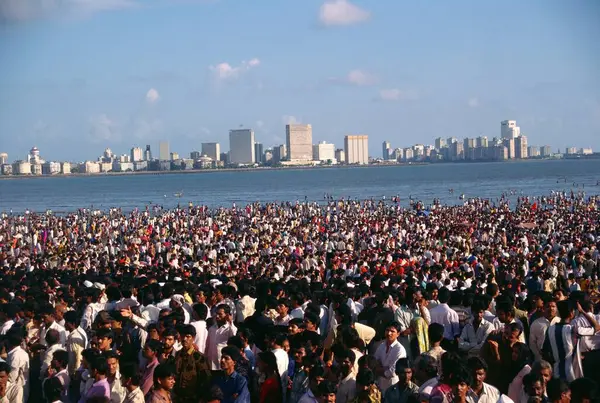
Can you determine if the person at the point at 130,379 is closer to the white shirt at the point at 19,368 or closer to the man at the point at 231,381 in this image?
the man at the point at 231,381

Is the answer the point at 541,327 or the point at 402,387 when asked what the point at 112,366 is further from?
the point at 541,327

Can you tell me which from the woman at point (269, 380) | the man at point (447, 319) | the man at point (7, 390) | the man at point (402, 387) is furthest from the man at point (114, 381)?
the man at point (447, 319)

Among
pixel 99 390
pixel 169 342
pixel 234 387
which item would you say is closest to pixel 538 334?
pixel 234 387

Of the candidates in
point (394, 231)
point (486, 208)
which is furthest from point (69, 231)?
point (486, 208)

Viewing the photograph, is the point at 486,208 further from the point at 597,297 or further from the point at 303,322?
the point at 303,322

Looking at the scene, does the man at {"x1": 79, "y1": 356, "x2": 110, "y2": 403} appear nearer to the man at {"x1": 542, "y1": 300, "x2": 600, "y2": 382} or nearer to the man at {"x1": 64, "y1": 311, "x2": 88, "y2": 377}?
Answer: the man at {"x1": 64, "y1": 311, "x2": 88, "y2": 377}

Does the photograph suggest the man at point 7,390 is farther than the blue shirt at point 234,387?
Yes

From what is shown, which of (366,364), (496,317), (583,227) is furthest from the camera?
(583,227)
